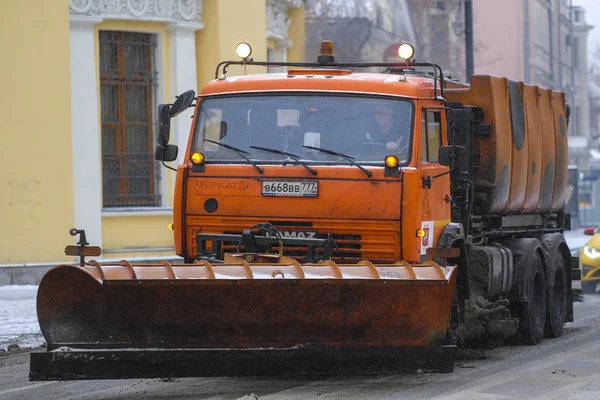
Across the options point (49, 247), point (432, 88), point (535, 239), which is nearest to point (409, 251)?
point (432, 88)

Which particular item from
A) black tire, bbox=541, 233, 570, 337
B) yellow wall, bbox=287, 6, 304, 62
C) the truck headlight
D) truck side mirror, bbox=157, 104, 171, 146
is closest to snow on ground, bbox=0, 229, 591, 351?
truck side mirror, bbox=157, 104, 171, 146

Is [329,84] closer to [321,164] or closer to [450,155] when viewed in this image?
[321,164]

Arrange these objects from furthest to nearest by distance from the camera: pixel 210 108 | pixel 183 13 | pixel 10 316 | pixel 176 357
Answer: pixel 183 13, pixel 10 316, pixel 210 108, pixel 176 357

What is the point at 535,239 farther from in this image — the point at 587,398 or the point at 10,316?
the point at 10,316

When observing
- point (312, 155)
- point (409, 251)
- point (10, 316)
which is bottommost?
point (10, 316)

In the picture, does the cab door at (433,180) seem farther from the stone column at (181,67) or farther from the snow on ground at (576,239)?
the snow on ground at (576,239)

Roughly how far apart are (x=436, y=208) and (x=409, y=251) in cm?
76

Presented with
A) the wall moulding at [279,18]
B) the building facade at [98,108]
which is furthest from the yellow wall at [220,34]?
the wall moulding at [279,18]

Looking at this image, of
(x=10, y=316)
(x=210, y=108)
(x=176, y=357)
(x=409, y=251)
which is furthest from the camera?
(x=10, y=316)

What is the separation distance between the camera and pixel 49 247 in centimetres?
1925

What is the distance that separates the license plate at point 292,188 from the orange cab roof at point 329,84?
94cm

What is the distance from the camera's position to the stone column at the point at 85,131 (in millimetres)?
19562

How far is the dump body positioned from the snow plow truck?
3 cm

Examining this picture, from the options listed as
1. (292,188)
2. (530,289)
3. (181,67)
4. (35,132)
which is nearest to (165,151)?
(292,188)
